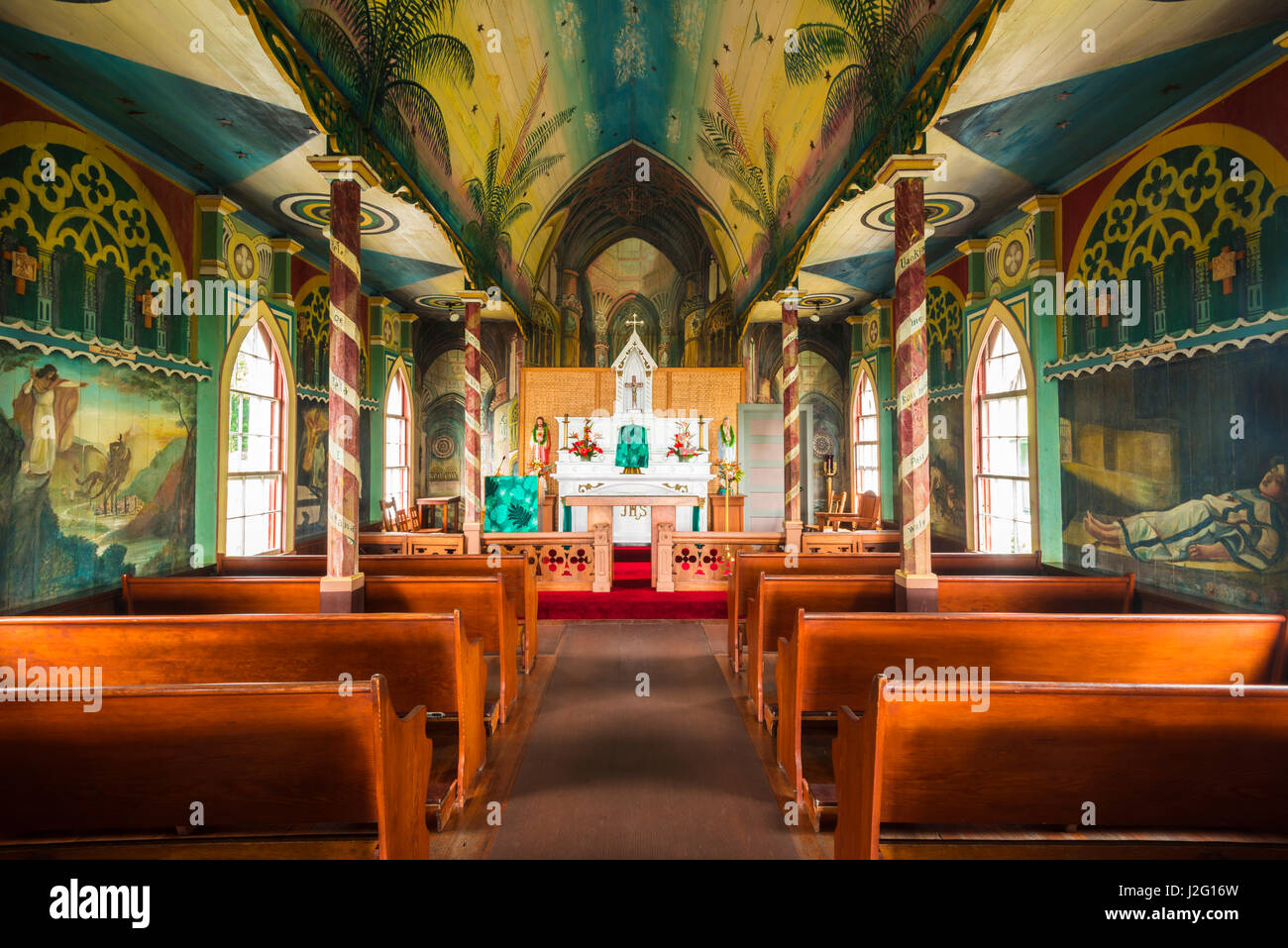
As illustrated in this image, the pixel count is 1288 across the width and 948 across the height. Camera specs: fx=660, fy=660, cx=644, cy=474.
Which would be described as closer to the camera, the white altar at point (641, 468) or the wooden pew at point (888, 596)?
the wooden pew at point (888, 596)

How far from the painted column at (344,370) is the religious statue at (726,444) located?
6.73 m

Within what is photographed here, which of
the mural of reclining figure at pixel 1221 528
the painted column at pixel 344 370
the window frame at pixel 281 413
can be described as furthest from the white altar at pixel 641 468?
the mural of reclining figure at pixel 1221 528

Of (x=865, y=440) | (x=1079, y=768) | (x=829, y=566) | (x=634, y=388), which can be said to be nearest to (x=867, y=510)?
(x=865, y=440)

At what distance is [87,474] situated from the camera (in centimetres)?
457

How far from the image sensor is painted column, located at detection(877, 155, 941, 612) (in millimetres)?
4211

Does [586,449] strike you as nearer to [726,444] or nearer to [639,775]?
[726,444]

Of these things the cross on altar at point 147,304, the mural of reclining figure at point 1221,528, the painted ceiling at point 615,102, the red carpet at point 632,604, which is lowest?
the red carpet at point 632,604

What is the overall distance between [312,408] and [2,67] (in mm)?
4373

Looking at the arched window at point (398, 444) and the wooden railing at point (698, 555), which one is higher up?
the arched window at point (398, 444)

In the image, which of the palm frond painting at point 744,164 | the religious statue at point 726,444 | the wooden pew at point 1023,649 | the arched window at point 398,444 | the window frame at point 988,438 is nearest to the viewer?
the wooden pew at point 1023,649

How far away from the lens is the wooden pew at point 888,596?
3.96 m

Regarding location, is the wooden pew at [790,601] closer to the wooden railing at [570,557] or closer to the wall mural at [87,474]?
the wooden railing at [570,557]

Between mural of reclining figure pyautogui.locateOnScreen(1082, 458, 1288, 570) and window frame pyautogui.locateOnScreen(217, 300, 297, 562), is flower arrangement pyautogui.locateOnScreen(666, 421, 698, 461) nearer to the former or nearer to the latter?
window frame pyautogui.locateOnScreen(217, 300, 297, 562)
